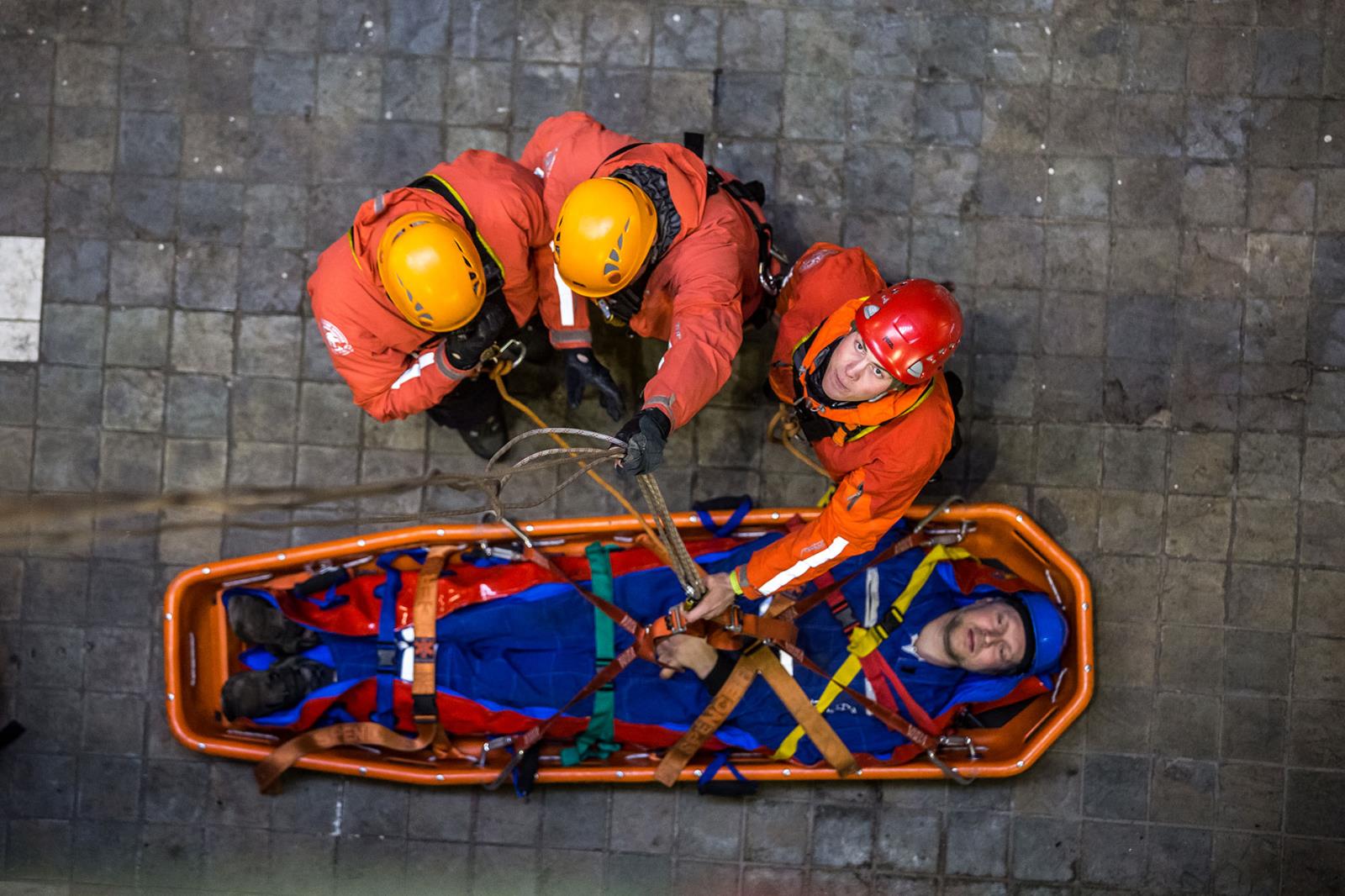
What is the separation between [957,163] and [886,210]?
380 millimetres

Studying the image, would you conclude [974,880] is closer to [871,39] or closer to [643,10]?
[871,39]

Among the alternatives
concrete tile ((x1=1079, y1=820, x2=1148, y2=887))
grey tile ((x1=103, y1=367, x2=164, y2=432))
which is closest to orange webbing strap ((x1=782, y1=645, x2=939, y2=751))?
concrete tile ((x1=1079, y1=820, x2=1148, y2=887))

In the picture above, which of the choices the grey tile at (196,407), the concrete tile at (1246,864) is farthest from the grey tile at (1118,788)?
the grey tile at (196,407)

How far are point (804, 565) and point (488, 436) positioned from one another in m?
1.55

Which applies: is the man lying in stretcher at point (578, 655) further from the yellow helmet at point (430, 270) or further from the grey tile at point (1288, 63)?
the grey tile at point (1288, 63)

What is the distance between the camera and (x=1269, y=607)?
441cm

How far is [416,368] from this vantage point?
3.61 metres

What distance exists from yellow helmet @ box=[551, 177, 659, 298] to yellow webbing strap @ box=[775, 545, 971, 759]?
1854mm

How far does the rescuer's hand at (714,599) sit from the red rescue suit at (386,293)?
1230 mm

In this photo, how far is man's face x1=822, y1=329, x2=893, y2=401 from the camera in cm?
330

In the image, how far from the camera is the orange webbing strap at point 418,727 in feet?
Answer: 13.1

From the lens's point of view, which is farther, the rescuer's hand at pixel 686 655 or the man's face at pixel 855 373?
the rescuer's hand at pixel 686 655

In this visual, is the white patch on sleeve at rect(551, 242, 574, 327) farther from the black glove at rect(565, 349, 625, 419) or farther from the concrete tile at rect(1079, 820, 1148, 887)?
the concrete tile at rect(1079, 820, 1148, 887)

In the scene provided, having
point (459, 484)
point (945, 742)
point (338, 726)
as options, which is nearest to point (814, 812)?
point (945, 742)
